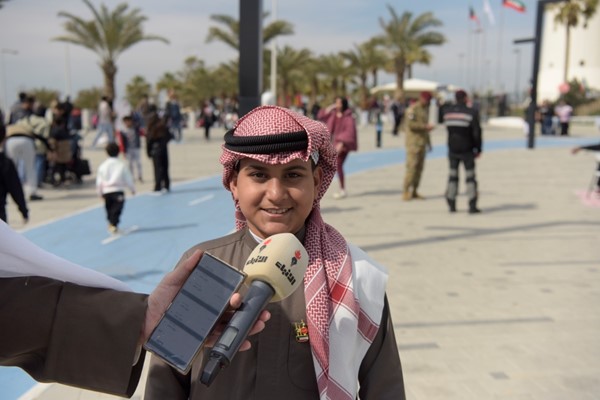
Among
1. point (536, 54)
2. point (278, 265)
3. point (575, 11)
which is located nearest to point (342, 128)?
point (278, 265)

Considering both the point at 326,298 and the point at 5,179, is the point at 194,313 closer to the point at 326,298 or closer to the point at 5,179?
the point at 326,298

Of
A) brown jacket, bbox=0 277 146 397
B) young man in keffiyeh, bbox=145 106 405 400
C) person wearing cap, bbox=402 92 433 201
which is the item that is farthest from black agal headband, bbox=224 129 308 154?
person wearing cap, bbox=402 92 433 201

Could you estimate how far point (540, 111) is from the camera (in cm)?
3278

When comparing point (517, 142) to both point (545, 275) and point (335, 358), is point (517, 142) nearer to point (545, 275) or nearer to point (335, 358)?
point (545, 275)

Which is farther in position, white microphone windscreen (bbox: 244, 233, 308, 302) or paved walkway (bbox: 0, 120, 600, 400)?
paved walkway (bbox: 0, 120, 600, 400)

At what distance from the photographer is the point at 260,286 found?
1402mm

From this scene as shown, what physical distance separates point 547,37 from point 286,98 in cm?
4379

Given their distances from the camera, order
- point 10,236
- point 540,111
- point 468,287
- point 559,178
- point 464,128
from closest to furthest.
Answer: point 10,236 → point 468,287 → point 464,128 → point 559,178 → point 540,111

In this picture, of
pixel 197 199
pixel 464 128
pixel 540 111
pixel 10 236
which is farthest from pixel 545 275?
pixel 540 111

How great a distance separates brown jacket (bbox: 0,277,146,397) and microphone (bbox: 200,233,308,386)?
0.28 meters

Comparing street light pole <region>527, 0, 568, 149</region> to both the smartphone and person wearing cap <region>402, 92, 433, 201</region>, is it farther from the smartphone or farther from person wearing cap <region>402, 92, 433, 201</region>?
the smartphone

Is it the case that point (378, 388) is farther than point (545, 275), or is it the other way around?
point (545, 275)

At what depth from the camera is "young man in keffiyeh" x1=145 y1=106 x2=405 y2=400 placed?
1.80 metres

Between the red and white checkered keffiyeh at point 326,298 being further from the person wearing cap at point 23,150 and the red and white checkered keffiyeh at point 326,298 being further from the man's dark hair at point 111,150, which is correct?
the person wearing cap at point 23,150
